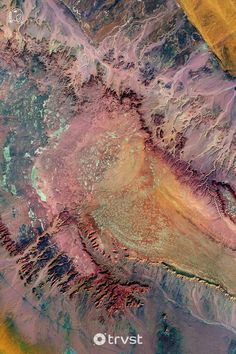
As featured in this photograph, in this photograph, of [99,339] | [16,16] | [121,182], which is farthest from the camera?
[16,16]

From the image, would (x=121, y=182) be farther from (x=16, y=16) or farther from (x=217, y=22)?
(x=16, y=16)

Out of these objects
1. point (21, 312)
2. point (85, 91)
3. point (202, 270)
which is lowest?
point (202, 270)

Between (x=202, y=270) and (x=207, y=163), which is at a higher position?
(x=207, y=163)

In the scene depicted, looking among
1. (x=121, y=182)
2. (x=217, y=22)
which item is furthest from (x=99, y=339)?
(x=217, y=22)

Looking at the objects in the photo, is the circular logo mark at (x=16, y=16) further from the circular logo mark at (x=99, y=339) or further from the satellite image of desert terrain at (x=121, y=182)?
the circular logo mark at (x=99, y=339)

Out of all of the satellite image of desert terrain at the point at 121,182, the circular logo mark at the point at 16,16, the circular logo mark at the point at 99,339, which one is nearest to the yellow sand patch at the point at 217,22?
the satellite image of desert terrain at the point at 121,182

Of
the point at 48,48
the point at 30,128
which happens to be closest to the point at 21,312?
the point at 30,128

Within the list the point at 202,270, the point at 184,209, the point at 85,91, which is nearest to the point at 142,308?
the point at 202,270

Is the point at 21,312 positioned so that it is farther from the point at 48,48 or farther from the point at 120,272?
the point at 48,48
